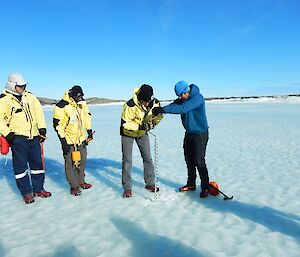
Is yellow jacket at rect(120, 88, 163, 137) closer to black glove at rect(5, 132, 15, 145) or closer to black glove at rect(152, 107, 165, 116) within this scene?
black glove at rect(152, 107, 165, 116)

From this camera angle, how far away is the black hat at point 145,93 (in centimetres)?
525

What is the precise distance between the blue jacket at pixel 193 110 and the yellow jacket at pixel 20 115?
2.31m

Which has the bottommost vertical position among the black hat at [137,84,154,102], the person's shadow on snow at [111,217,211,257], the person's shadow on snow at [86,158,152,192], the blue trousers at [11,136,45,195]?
the person's shadow on snow at [86,158,152,192]

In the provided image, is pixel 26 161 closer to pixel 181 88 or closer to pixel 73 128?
pixel 73 128

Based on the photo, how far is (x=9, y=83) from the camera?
206 inches

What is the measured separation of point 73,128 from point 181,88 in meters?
2.07

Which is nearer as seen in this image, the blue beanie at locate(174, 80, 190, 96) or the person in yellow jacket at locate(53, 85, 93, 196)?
the blue beanie at locate(174, 80, 190, 96)

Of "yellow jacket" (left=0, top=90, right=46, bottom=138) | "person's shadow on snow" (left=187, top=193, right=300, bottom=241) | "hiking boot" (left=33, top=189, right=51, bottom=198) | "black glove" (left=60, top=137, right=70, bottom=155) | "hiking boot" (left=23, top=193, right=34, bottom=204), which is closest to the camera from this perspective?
"person's shadow on snow" (left=187, top=193, right=300, bottom=241)

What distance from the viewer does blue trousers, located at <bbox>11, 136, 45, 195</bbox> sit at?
5359 mm

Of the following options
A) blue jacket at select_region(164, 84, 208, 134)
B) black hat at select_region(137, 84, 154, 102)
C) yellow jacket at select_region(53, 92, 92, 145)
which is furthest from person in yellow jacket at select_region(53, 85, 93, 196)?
blue jacket at select_region(164, 84, 208, 134)

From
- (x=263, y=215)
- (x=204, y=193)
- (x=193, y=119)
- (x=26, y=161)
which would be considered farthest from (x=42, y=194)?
(x=263, y=215)

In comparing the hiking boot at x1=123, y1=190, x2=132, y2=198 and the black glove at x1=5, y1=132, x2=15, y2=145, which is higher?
the black glove at x1=5, y1=132, x2=15, y2=145

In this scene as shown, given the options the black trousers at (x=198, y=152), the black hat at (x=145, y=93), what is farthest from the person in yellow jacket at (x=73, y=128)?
the black trousers at (x=198, y=152)

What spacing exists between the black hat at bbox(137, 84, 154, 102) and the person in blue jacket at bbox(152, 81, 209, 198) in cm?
26
